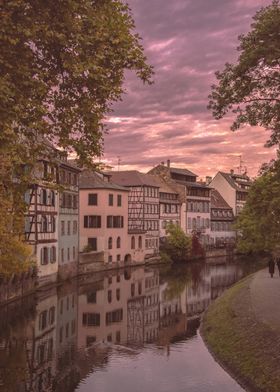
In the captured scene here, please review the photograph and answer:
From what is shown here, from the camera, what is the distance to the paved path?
30808mm

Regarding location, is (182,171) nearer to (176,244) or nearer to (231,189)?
(231,189)

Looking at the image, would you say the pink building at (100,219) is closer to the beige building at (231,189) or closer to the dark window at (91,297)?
the dark window at (91,297)

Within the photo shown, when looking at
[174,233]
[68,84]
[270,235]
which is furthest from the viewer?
[174,233]

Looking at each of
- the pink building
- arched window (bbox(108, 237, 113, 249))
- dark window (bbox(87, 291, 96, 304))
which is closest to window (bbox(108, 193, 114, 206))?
the pink building

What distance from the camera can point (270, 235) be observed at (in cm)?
2600

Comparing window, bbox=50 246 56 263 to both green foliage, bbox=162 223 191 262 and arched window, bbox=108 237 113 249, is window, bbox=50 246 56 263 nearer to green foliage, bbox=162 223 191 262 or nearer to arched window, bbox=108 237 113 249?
arched window, bbox=108 237 113 249

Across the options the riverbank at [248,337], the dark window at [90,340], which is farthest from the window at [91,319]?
the riverbank at [248,337]

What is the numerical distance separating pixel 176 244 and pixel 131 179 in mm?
13101

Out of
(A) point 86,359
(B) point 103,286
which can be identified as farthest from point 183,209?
(A) point 86,359

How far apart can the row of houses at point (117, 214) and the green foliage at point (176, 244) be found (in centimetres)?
196

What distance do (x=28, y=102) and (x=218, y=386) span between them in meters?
15.0

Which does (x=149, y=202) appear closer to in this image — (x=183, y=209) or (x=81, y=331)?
(x=183, y=209)

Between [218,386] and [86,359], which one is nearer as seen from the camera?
[218,386]

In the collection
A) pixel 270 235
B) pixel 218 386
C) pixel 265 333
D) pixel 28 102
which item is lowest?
pixel 218 386
